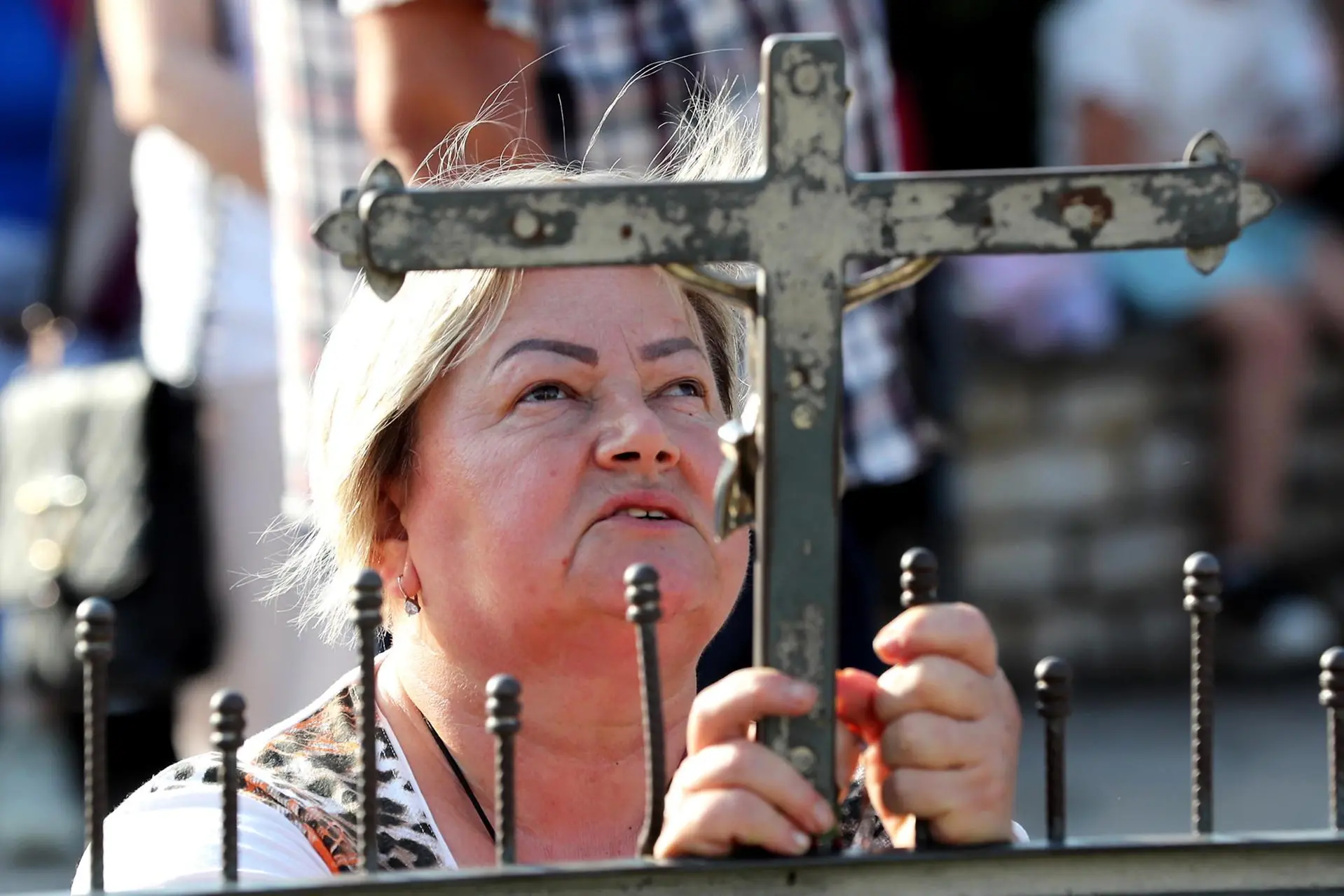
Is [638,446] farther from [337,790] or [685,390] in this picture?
[337,790]

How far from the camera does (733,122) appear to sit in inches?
106

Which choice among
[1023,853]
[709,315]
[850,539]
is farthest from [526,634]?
[850,539]

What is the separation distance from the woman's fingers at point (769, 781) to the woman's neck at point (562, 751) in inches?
23.6

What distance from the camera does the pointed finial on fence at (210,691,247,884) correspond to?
5.48 feet

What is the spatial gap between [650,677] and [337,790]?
2.04 feet

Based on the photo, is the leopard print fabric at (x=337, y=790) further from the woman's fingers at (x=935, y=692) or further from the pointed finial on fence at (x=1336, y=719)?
the pointed finial on fence at (x=1336, y=719)

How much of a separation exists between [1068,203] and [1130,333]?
5570 mm

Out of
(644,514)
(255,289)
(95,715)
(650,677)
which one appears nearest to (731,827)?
(650,677)

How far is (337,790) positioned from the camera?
2.17 meters

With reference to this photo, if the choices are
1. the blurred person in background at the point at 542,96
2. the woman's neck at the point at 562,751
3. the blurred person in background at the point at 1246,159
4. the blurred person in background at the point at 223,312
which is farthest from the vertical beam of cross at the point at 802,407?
the blurred person in background at the point at 1246,159

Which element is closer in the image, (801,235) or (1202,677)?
(801,235)

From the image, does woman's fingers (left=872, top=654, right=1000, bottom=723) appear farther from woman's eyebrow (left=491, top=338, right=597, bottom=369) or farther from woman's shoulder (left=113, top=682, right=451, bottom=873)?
woman's eyebrow (left=491, top=338, right=597, bottom=369)

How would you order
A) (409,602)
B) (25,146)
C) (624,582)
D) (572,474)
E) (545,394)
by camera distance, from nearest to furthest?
(624,582) < (572,474) < (545,394) < (409,602) < (25,146)

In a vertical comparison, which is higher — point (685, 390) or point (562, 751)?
point (685, 390)
